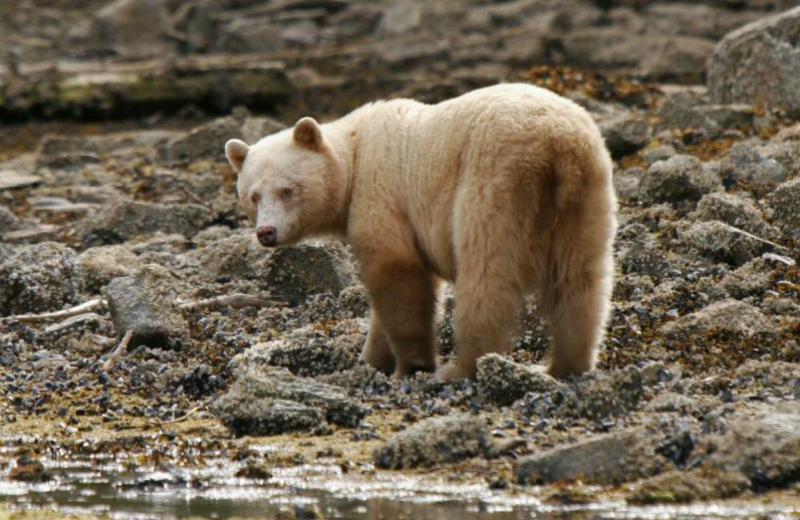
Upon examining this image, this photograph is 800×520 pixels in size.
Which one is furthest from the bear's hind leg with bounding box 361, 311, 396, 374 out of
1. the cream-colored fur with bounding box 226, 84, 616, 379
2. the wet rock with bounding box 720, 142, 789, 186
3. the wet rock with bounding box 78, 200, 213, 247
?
the wet rock with bounding box 78, 200, 213, 247

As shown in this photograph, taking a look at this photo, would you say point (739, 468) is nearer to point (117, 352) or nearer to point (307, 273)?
point (117, 352)

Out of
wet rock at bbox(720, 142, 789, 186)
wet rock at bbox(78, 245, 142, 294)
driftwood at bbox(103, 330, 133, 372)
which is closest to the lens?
driftwood at bbox(103, 330, 133, 372)

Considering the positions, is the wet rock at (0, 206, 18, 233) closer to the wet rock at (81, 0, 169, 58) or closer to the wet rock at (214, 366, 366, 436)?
the wet rock at (214, 366, 366, 436)

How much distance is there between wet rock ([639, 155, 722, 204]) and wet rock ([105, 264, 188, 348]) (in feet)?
13.5

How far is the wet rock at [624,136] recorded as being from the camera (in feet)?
43.2

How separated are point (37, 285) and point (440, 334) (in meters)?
3.39

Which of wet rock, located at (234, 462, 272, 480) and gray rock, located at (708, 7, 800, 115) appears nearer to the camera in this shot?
wet rock, located at (234, 462, 272, 480)

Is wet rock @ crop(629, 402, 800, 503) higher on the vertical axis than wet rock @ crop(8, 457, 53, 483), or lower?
higher

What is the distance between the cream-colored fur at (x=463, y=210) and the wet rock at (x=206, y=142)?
24.5 ft

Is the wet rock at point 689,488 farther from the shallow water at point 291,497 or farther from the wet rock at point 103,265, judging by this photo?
the wet rock at point 103,265

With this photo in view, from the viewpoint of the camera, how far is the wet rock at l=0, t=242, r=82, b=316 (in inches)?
405

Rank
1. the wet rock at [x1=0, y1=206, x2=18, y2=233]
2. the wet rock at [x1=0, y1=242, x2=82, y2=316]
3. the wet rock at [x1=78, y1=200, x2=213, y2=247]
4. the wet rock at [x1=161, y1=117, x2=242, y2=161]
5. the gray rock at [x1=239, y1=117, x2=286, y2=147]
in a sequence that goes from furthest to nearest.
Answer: the wet rock at [x1=161, y1=117, x2=242, y2=161]
the gray rock at [x1=239, y1=117, x2=286, y2=147]
the wet rock at [x1=0, y1=206, x2=18, y2=233]
the wet rock at [x1=78, y1=200, x2=213, y2=247]
the wet rock at [x1=0, y1=242, x2=82, y2=316]

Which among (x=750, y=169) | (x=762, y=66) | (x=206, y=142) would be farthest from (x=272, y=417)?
(x=206, y=142)

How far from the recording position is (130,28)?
26859mm
